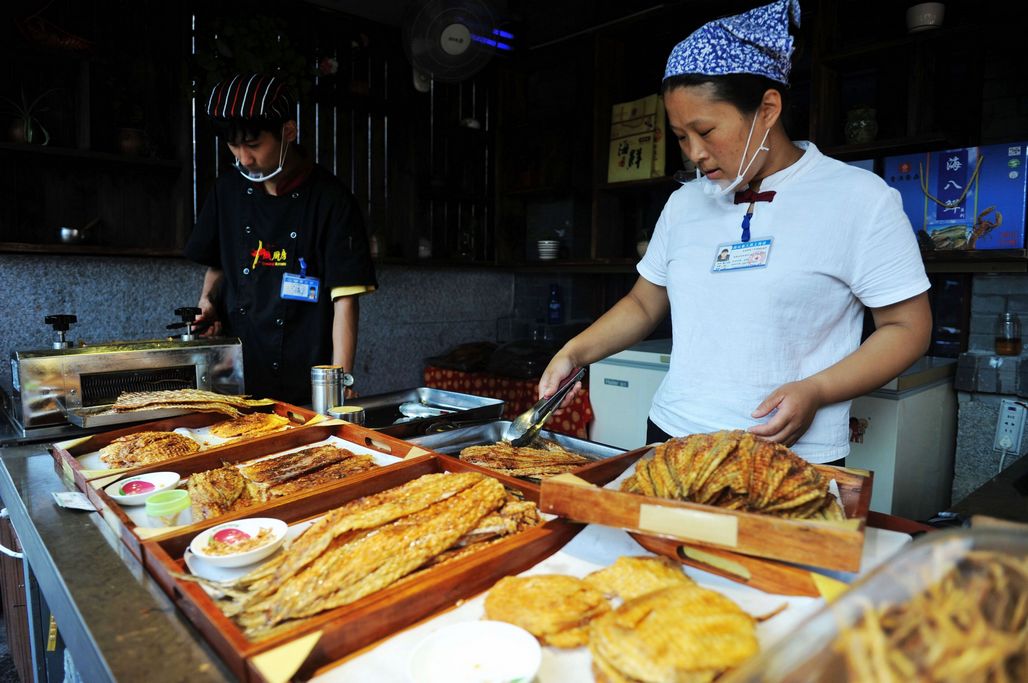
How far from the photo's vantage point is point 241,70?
12.0ft

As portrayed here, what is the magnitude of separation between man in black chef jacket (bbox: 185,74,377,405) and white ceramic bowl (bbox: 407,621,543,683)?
181cm

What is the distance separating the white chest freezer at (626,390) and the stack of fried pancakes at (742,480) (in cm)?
240

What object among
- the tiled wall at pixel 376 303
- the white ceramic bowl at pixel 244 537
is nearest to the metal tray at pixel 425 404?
the white ceramic bowl at pixel 244 537

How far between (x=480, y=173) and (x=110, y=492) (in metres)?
4.31

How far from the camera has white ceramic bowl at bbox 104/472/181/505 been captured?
1140mm

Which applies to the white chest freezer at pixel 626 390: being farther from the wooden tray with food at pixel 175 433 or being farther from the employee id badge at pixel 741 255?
the wooden tray with food at pixel 175 433

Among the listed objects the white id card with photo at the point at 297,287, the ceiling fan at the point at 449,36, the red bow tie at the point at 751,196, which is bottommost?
the white id card with photo at the point at 297,287

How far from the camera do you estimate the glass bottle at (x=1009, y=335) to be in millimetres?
A: 2783

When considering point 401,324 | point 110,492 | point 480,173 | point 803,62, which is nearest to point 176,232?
point 401,324

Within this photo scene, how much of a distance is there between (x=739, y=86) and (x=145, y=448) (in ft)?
5.19

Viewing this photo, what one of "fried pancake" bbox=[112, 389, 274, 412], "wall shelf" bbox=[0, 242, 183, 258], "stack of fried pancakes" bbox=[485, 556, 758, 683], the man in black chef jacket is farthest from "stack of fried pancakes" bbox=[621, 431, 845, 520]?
"wall shelf" bbox=[0, 242, 183, 258]

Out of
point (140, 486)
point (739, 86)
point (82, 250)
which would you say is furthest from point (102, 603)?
point (82, 250)

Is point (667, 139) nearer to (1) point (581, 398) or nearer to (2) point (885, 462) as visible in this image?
(1) point (581, 398)

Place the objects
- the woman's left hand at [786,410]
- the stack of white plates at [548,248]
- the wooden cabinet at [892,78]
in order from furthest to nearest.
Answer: the stack of white plates at [548,248]
the wooden cabinet at [892,78]
the woman's left hand at [786,410]
